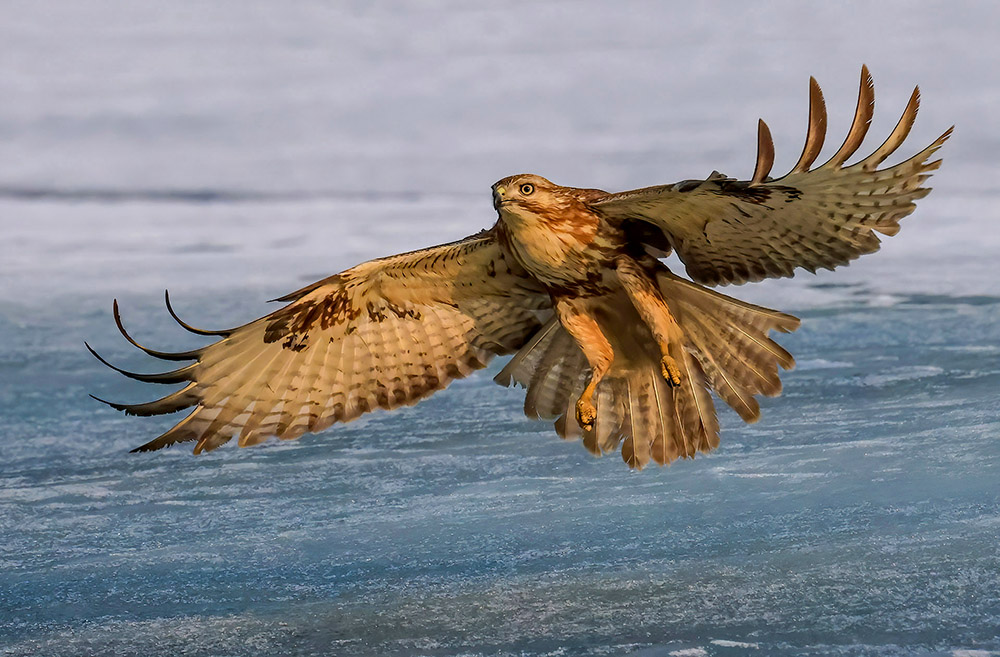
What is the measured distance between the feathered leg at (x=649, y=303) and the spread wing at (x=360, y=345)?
0.65m

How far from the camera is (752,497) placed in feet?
25.6

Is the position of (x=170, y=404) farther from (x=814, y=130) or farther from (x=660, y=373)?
(x=814, y=130)

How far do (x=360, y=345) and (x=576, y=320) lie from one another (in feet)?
3.62

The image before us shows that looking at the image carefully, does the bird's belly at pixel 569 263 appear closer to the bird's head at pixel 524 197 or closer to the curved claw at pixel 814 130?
the bird's head at pixel 524 197

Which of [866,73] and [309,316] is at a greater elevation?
[866,73]

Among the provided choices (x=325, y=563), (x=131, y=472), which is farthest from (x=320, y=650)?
(x=131, y=472)

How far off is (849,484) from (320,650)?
3536mm

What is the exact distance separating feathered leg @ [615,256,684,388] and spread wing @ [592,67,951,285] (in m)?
0.18

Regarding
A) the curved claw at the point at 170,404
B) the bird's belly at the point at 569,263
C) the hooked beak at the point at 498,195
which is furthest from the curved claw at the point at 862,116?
the curved claw at the point at 170,404

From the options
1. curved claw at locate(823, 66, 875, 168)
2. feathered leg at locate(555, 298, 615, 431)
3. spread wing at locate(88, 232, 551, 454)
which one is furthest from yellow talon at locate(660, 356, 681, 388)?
curved claw at locate(823, 66, 875, 168)

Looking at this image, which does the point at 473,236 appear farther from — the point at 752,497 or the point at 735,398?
the point at 752,497

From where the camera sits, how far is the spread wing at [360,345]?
5.97m

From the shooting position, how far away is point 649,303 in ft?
18.4

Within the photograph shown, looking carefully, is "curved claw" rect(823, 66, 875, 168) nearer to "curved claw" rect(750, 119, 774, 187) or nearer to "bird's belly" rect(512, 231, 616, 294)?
"curved claw" rect(750, 119, 774, 187)
